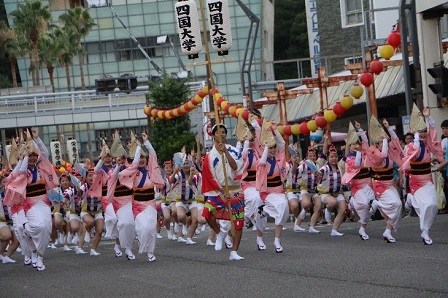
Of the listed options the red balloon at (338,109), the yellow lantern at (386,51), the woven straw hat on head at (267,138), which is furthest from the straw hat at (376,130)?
the red balloon at (338,109)

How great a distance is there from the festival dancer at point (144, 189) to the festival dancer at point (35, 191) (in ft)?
4.48

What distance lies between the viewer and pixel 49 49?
78.1 m

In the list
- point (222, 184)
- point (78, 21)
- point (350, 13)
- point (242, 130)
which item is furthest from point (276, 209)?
point (78, 21)

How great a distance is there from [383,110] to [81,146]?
45653 millimetres

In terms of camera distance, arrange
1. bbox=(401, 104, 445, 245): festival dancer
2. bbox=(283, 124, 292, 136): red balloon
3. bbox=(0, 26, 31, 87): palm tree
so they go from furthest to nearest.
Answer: bbox=(0, 26, 31, 87): palm tree → bbox=(283, 124, 292, 136): red balloon → bbox=(401, 104, 445, 245): festival dancer

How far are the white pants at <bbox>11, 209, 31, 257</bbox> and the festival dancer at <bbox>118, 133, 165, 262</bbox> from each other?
6.14 ft

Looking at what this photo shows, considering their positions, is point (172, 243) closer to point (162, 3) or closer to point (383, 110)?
point (383, 110)

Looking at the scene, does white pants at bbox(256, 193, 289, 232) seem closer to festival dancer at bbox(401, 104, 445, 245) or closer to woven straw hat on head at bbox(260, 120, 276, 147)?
woven straw hat on head at bbox(260, 120, 276, 147)

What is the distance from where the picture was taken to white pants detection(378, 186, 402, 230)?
19469 mm

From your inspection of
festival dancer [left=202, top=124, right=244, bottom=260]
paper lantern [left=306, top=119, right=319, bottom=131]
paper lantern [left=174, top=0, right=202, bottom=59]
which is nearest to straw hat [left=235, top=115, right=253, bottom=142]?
festival dancer [left=202, top=124, right=244, bottom=260]

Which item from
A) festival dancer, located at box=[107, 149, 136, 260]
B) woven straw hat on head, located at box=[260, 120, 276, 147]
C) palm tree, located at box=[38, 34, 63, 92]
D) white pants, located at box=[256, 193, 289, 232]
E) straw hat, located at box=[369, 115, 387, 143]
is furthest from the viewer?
palm tree, located at box=[38, 34, 63, 92]

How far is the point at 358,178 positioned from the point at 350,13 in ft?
98.1

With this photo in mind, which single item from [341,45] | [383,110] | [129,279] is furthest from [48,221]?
[341,45]

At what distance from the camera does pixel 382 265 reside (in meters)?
14.9
